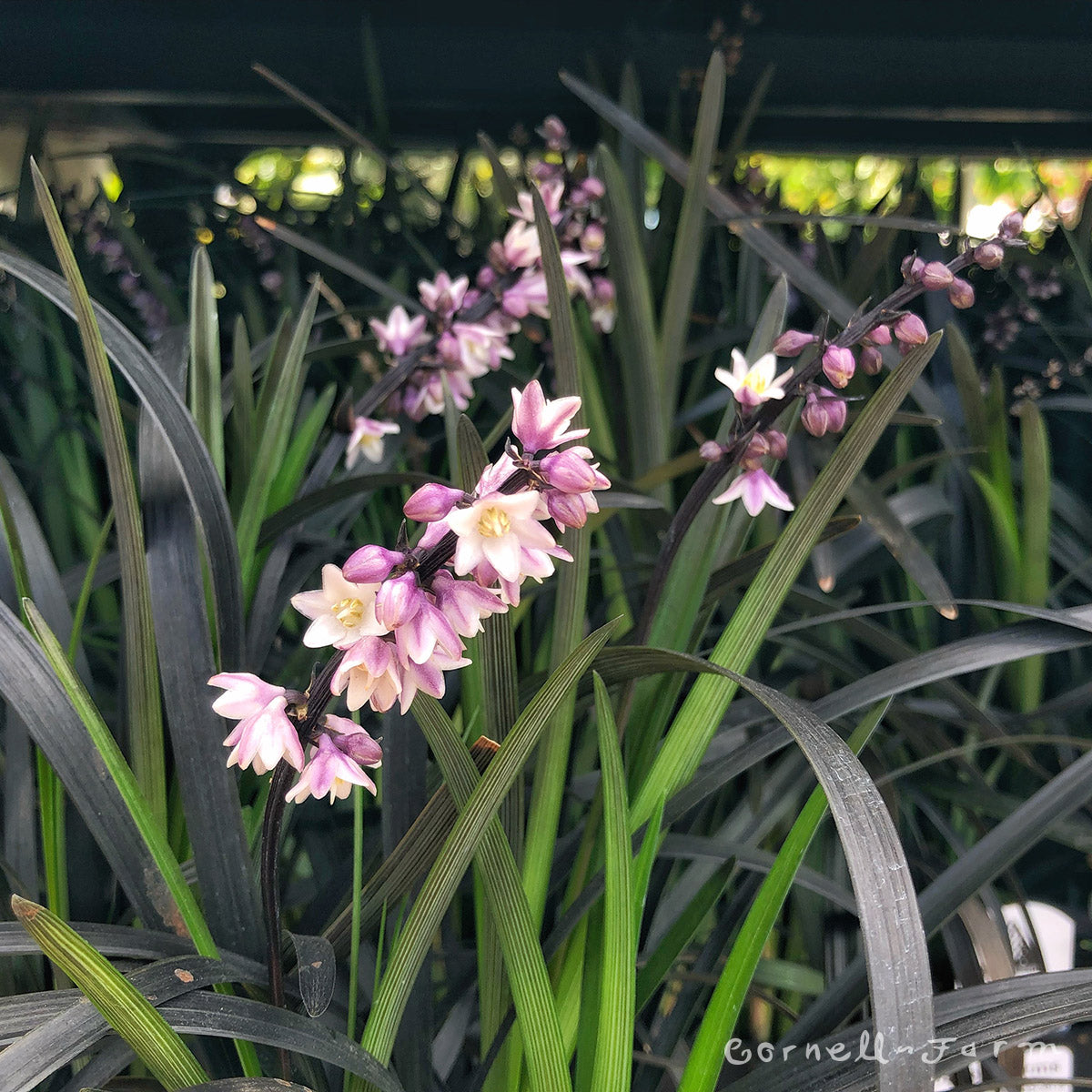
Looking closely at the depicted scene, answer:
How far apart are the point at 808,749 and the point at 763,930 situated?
12 cm

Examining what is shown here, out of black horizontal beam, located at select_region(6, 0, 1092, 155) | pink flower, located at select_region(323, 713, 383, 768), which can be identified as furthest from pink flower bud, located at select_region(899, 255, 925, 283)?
black horizontal beam, located at select_region(6, 0, 1092, 155)

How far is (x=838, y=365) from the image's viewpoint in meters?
0.39

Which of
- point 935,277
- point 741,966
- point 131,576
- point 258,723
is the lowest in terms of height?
point 741,966

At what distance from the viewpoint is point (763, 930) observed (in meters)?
0.36

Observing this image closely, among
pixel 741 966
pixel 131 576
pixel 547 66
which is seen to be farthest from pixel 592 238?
pixel 741 966

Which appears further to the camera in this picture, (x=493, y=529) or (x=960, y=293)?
(x=960, y=293)

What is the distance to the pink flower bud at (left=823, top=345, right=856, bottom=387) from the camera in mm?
388

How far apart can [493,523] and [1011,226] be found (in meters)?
0.36

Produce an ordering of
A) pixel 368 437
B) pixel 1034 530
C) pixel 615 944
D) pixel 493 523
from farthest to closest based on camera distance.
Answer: pixel 1034 530 < pixel 368 437 < pixel 615 944 < pixel 493 523

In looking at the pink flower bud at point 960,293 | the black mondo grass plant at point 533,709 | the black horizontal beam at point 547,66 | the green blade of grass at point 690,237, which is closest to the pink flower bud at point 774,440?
the black mondo grass plant at point 533,709

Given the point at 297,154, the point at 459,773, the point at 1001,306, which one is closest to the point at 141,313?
→ the point at 297,154

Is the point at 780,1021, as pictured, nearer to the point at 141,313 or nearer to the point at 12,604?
the point at 12,604

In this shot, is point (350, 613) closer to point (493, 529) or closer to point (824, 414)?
point (493, 529)

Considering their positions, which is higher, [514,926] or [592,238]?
[592,238]
